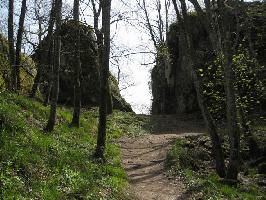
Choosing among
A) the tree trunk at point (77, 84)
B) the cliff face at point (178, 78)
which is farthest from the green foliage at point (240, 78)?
the cliff face at point (178, 78)

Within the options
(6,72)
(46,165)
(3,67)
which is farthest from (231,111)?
(3,67)

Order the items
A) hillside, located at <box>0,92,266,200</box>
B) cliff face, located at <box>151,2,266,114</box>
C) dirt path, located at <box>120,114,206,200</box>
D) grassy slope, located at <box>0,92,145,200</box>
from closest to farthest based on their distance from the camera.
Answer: grassy slope, located at <box>0,92,145,200</box>, hillside, located at <box>0,92,266,200</box>, dirt path, located at <box>120,114,206,200</box>, cliff face, located at <box>151,2,266,114</box>

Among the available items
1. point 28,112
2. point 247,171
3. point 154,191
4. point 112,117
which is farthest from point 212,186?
point 112,117

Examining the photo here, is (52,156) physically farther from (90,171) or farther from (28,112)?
(28,112)

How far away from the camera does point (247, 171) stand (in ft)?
57.2

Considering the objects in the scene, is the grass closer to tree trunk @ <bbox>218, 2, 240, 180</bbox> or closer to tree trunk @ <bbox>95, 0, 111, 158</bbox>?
tree trunk @ <bbox>218, 2, 240, 180</bbox>

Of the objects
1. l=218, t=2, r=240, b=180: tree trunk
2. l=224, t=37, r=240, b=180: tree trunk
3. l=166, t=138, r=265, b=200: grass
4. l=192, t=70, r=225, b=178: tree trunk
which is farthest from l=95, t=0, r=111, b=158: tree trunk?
l=224, t=37, r=240, b=180: tree trunk

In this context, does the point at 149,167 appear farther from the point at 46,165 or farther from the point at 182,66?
the point at 182,66

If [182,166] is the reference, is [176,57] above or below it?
above

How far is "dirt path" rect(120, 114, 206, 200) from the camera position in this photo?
43.4 feet

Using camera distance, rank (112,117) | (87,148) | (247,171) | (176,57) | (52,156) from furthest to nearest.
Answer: (176,57) < (112,117) < (247,171) < (87,148) < (52,156)

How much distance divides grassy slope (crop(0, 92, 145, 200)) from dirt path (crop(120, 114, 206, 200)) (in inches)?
26.5

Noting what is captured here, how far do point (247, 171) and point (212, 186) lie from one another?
4.75 metres

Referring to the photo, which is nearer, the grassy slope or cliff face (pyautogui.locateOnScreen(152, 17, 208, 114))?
the grassy slope
